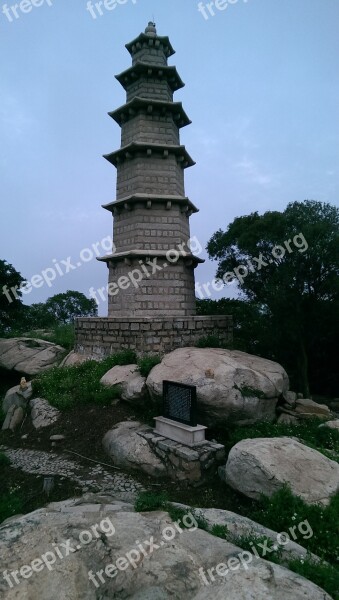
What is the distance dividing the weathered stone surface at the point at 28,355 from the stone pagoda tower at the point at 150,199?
4187 millimetres

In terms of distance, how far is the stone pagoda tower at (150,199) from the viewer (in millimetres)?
15375

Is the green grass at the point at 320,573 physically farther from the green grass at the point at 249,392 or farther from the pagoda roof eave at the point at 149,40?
the pagoda roof eave at the point at 149,40

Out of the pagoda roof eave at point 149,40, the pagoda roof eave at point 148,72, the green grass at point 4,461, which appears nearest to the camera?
the green grass at point 4,461

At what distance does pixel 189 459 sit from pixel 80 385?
19.9 ft

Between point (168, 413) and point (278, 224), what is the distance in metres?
8.67

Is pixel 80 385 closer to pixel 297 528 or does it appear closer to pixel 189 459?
pixel 189 459

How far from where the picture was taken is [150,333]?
12617 mm

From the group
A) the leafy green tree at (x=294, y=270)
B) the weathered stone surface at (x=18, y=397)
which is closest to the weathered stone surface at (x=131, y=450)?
the weathered stone surface at (x=18, y=397)

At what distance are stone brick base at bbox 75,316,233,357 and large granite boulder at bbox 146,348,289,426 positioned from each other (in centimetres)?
167

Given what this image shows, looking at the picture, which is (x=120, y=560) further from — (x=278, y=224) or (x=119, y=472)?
(x=278, y=224)

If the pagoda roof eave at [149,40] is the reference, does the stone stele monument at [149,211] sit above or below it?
below

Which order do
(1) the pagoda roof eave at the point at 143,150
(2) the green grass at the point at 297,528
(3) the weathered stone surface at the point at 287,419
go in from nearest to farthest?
(2) the green grass at the point at 297,528
(3) the weathered stone surface at the point at 287,419
(1) the pagoda roof eave at the point at 143,150

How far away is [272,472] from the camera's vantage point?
620 cm

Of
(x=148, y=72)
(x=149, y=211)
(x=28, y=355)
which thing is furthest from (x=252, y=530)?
(x=148, y=72)
